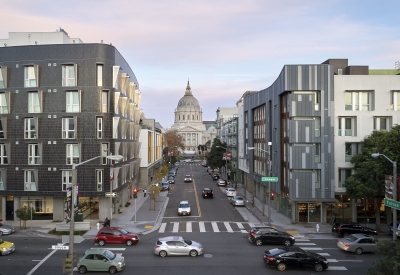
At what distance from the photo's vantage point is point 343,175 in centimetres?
4131

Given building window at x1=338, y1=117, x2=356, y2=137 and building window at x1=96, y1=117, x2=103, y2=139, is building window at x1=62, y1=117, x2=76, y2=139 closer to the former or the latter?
building window at x1=96, y1=117, x2=103, y2=139

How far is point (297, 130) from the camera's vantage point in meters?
39.9

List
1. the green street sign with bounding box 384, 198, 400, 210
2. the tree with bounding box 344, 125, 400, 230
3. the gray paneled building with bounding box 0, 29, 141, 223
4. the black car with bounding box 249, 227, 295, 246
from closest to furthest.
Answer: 1. the green street sign with bounding box 384, 198, 400, 210
2. the black car with bounding box 249, 227, 295, 246
3. the tree with bounding box 344, 125, 400, 230
4. the gray paneled building with bounding box 0, 29, 141, 223

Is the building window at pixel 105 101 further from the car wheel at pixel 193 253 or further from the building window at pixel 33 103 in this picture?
the car wheel at pixel 193 253

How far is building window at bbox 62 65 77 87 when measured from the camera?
41.2 metres

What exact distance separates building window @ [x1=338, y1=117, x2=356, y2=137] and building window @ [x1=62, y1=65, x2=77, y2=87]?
29.1 meters

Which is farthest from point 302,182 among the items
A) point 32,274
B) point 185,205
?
point 32,274

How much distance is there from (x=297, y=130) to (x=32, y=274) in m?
27.8

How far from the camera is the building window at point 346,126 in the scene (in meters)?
41.6

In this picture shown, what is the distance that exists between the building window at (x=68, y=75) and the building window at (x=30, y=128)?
5.38 m

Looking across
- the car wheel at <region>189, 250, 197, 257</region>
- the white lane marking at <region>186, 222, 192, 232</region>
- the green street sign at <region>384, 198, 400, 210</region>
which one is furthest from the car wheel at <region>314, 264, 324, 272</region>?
the white lane marking at <region>186, 222, 192, 232</region>

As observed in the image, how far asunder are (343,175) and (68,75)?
103ft

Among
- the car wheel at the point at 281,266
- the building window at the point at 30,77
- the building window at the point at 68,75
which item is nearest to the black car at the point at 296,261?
the car wheel at the point at 281,266

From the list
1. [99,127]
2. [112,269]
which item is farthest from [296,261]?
[99,127]
